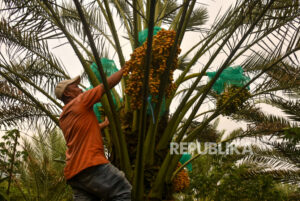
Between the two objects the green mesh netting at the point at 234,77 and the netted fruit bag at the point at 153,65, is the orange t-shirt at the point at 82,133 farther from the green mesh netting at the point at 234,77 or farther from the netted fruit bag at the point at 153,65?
the green mesh netting at the point at 234,77

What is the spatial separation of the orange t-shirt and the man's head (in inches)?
6.8

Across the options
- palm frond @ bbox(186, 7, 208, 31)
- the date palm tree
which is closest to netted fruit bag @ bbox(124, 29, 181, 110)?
the date palm tree

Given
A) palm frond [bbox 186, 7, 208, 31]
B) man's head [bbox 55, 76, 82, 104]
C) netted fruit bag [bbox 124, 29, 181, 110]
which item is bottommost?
man's head [bbox 55, 76, 82, 104]

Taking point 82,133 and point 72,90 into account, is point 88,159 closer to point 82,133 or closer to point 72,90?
point 82,133

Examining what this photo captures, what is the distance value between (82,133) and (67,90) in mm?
446

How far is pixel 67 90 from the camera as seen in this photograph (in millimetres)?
2715

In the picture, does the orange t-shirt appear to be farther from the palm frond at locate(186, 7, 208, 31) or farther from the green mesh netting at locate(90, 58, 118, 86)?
the palm frond at locate(186, 7, 208, 31)

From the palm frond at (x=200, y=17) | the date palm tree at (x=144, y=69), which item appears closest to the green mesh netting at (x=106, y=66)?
the date palm tree at (x=144, y=69)

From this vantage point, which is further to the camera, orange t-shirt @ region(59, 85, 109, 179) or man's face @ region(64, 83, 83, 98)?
man's face @ region(64, 83, 83, 98)

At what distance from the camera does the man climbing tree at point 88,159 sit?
2.37m

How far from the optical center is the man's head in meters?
2.68

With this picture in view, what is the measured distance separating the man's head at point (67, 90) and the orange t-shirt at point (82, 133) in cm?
17

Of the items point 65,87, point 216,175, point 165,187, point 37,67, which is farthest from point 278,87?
point 37,67

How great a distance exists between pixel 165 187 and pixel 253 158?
4.08 metres
